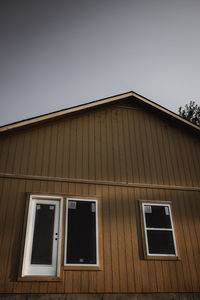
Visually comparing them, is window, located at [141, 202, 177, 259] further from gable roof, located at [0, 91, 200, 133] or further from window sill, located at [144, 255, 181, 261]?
gable roof, located at [0, 91, 200, 133]

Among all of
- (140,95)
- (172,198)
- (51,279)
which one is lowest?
(51,279)

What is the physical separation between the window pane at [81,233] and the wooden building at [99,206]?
3cm

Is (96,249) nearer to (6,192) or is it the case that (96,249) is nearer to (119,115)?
(6,192)

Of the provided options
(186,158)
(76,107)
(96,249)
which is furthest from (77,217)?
(186,158)

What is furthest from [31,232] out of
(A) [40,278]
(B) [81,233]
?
(B) [81,233]

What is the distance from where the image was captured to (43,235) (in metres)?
7.32

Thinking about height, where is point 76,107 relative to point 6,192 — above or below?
above

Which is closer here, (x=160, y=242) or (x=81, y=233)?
(x=81, y=233)

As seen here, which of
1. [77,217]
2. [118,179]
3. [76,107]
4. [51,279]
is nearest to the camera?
[51,279]

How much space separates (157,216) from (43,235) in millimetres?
3852

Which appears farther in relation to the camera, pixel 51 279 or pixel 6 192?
pixel 6 192

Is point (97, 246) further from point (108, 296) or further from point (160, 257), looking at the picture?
point (160, 257)

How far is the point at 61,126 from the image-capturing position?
9.11m

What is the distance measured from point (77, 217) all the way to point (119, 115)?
4.55 meters
